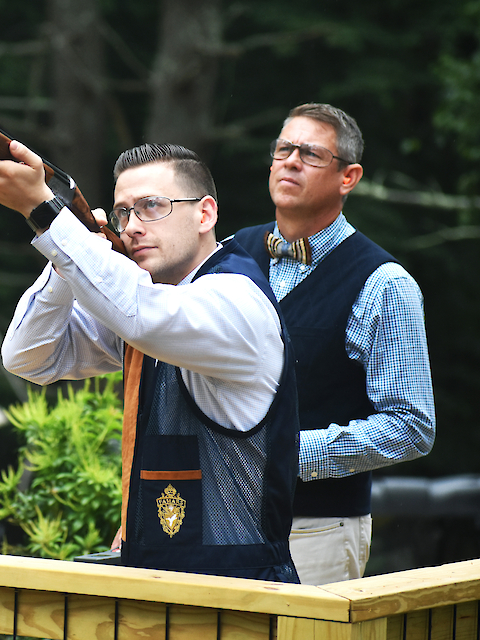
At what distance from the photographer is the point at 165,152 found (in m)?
1.96

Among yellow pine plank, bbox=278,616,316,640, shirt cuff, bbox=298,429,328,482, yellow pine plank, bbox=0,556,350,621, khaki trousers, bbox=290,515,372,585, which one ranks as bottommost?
khaki trousers, bbox=290,515,372,585

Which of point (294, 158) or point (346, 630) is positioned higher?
point (294, 158)

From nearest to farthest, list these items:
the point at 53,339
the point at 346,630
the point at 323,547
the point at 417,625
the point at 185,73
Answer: the point at 346,630 < the point at 417,625 < the point at 53,339 < the point at 323,547 < the point at 185,73

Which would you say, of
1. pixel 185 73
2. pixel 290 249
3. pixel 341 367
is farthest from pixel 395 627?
pixel 185 73

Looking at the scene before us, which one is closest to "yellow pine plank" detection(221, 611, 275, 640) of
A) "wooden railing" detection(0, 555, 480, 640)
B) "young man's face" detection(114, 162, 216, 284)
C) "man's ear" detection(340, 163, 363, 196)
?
"wooden railing" detection(0, 555, 480, 640)

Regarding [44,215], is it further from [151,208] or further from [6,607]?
[6,607]

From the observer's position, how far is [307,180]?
2840 millimetres

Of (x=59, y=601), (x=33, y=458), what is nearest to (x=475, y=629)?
(x=59, y=601)

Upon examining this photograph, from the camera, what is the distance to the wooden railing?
57.9 inches

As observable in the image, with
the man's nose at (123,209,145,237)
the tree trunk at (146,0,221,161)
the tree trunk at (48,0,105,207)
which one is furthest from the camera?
the tree trunk at (48,0,105,207)

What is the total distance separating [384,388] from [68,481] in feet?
4.87

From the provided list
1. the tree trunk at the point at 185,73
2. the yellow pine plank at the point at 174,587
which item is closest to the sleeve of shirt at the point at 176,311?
the yellow pine plank at the point at 174,587

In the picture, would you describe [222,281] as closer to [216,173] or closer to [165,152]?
[165,152]

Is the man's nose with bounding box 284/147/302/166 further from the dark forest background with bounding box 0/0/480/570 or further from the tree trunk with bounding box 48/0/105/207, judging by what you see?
the tree trunk with bounding box 48/0/105/207
